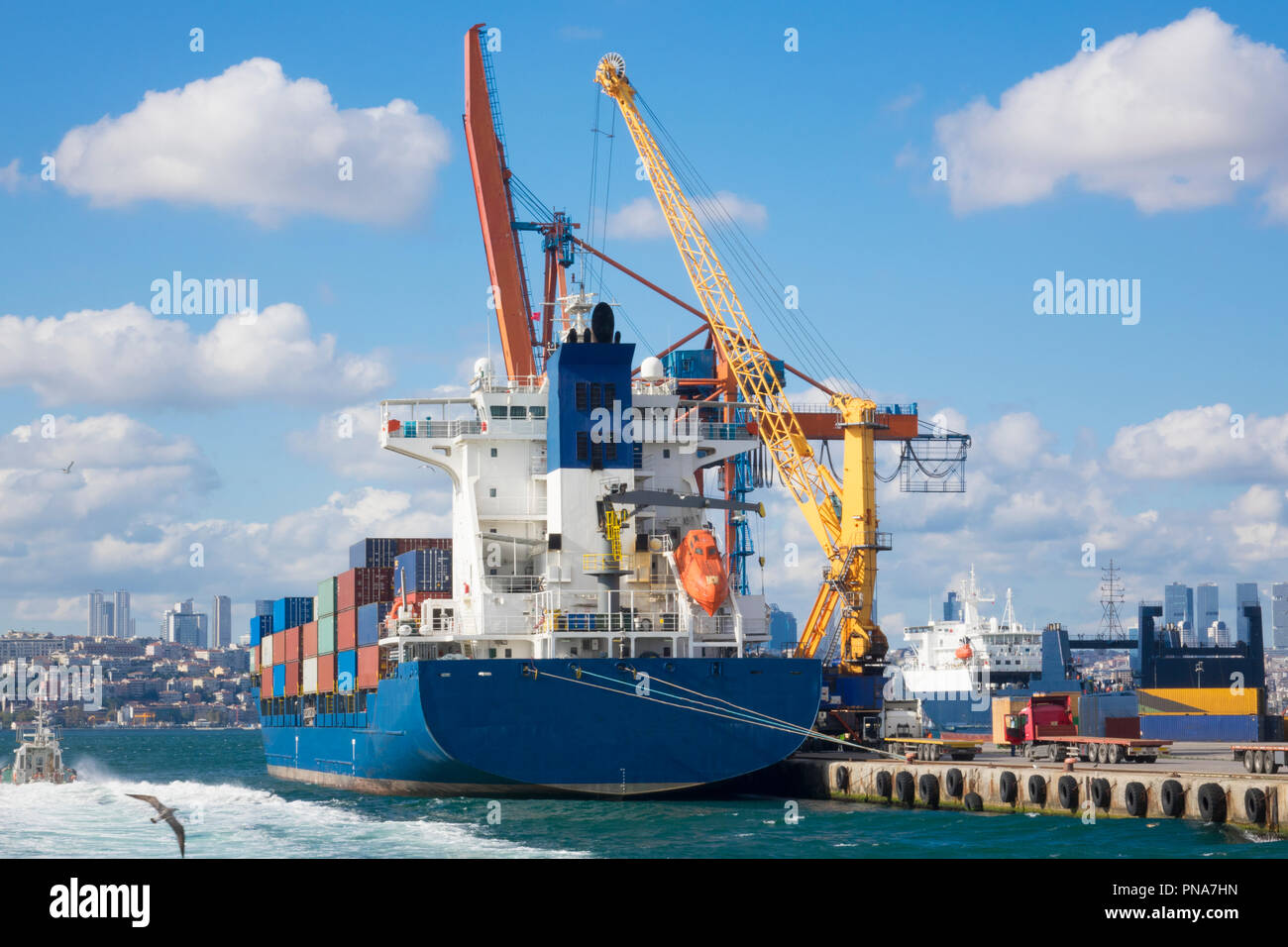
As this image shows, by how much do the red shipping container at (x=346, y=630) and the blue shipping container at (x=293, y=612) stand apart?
9.40 meters

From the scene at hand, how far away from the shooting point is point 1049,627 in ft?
313

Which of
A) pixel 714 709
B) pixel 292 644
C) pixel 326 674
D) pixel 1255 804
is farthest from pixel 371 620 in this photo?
pixel 1255 804

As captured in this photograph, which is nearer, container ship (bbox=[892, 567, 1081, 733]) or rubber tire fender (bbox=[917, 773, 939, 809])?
rubber tire fender (bbox=[917, 773, 939, 809])

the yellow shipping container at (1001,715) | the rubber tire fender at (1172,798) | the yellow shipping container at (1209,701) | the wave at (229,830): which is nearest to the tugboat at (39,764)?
the wave at (229,830)

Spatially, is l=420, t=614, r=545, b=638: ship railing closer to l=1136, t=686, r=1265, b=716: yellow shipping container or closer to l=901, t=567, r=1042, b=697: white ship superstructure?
l=1136, t=686, r=1265, b=716: yellow shipping container

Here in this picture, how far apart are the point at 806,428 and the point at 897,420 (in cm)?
698

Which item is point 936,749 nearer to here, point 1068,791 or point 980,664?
point 1068,791

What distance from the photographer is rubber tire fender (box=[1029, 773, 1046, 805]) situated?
34.5 meters

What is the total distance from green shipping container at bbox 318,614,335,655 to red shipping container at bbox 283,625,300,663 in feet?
15.4

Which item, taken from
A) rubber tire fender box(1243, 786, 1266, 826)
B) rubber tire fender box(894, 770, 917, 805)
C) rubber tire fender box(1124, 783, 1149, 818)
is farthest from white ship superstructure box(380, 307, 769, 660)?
rubber tire fender box(1243, 786, 1266, 826)

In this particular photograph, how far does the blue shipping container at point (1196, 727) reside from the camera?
5950 cm
